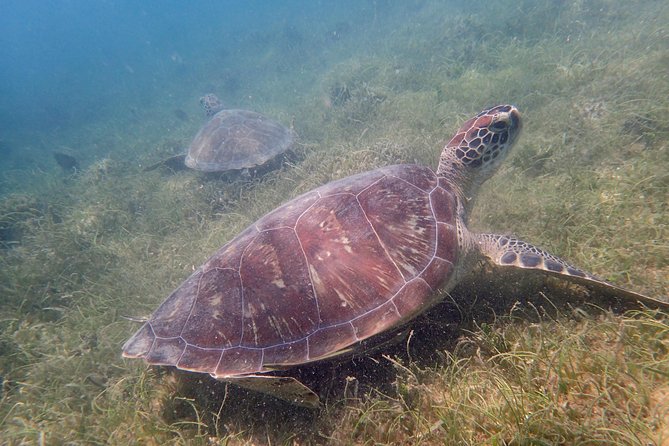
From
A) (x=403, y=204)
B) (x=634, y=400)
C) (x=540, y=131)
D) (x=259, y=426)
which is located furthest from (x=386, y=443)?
(x=540, y=131)

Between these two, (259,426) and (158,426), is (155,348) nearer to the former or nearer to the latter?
(158,426)

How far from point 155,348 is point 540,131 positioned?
23.0 ft

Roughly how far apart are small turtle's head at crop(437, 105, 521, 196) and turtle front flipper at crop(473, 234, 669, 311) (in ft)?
3.46

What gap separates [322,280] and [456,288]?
4.80 ft

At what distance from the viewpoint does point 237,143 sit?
8109 millimetres

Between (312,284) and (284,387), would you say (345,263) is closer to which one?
(312,284)

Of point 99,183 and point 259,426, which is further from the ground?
point 259,426

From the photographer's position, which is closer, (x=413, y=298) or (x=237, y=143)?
(x=413, y=298)

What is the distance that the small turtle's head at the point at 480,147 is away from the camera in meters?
3.87

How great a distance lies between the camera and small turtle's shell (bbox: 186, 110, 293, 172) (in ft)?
25.9

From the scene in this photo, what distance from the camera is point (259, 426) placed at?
105 inches

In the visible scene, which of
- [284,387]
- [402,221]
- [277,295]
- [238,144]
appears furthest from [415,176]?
[238,144]

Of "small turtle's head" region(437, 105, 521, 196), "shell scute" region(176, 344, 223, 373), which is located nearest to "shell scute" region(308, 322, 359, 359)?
"shell scute" region(176, 344, 223, 373)

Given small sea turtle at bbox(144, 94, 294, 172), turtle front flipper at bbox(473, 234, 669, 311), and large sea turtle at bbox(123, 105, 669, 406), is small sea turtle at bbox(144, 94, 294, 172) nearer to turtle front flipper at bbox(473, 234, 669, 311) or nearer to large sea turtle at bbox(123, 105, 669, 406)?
large sea turtle at bbox(123, 105, 669, 406)
